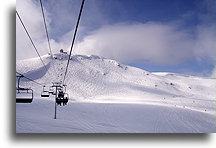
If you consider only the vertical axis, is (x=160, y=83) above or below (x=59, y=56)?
below

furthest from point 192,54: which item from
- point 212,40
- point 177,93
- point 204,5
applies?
point 177,93

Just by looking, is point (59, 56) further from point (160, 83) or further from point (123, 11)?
point (123, 11)

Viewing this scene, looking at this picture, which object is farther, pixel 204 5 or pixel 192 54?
pixel 192 54

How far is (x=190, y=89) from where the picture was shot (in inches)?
2087

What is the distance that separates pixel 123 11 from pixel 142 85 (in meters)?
46.9

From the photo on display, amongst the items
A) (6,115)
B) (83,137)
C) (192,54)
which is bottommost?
(83,137)

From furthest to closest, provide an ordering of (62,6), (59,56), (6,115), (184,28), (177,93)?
(59,56) → (177,93) → (184,28) → (62,6) → (6,115)

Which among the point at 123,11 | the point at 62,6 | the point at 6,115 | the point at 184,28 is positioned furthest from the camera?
the point at 184,28

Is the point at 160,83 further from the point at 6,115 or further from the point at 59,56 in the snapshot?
the point at 6,115

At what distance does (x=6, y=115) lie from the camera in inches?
155

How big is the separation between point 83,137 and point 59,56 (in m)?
49.9

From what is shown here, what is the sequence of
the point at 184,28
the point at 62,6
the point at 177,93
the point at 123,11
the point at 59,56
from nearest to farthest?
the point at 62,6 < the point at 123,11 < the point at 184,28 < the point at 177,93 < the point at 59,56

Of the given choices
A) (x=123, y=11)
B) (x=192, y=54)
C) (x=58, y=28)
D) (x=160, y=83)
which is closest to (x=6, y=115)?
(x=58, y=28)

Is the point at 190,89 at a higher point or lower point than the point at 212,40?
higher
